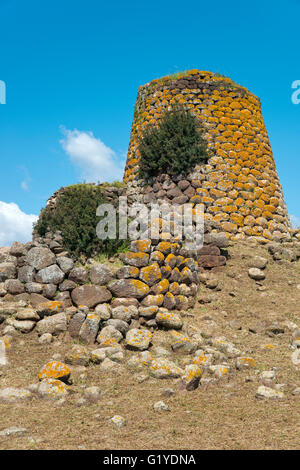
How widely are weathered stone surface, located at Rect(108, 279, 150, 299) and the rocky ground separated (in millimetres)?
657

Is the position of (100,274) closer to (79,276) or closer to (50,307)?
(79,276)

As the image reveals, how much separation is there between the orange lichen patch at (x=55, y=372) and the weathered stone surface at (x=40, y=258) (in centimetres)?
246

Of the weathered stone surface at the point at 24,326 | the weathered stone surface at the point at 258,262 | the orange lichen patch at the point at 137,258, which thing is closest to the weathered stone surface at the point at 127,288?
the orange lichen patch at the point at 137,258

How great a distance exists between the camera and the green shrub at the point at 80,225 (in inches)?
324

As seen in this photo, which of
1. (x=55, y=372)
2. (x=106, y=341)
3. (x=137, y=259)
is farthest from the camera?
(x=137, y=259)

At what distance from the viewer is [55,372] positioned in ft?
16.8

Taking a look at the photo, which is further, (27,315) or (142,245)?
(142,245)

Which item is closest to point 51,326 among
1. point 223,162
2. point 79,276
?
point 79,276

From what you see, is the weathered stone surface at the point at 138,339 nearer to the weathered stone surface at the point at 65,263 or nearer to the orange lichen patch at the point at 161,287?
the orange lichen patch at the point at 161,287

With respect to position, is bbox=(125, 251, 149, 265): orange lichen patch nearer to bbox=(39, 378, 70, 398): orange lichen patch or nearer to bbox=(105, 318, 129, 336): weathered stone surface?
bbox=(105, 318, 129, 336): weathered stone surface

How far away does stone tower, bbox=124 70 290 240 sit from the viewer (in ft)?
38.9

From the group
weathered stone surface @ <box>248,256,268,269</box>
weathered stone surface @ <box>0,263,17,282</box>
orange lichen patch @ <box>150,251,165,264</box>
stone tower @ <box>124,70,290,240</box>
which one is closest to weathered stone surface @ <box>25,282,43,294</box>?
weathered stone surface @ <box>0,263,17,282</box>

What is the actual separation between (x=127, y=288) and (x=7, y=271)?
2.33 m

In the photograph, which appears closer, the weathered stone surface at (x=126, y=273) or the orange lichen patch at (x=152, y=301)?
the orange lichen patch at (x=152, y=301)
